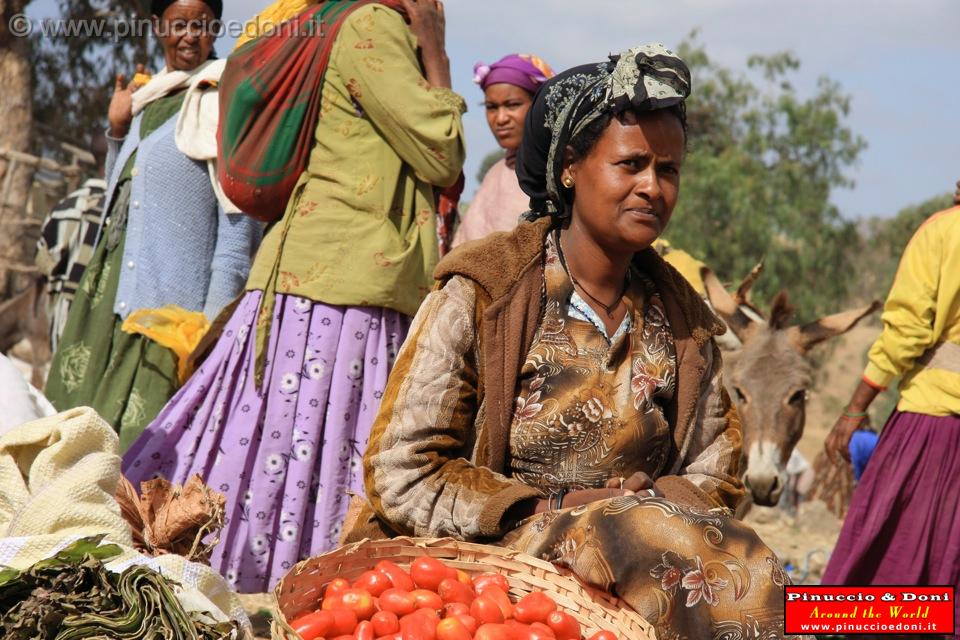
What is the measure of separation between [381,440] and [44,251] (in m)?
4.58

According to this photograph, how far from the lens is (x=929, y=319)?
19.0ft

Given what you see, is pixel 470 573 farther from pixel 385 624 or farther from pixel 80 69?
pixel 80 69

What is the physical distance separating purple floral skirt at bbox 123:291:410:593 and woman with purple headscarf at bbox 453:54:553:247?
1399mm

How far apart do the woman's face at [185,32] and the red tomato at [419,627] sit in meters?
4.12

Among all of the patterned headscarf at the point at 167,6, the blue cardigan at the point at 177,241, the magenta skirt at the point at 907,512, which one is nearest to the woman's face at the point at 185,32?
the patterned headscarf at the point at 167,6

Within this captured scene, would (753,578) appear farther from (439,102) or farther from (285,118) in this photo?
(285,118)

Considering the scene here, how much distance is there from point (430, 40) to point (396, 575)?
8.53 ft

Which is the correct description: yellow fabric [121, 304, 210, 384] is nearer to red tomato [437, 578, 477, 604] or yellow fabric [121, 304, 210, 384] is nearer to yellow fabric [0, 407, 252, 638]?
yellow fabric [0, 407, 252, 638]

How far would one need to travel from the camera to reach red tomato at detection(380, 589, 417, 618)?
8.93 ft

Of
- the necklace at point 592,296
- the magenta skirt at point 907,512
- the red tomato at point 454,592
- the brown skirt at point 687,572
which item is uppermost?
the necklace at point 592,296

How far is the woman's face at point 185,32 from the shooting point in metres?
5.94

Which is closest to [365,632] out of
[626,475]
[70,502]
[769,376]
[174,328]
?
[626,475]

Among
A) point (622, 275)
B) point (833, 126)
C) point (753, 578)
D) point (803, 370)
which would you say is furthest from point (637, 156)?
point (833, 126)

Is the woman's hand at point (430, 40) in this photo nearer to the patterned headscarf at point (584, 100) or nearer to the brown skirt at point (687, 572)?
the patterned headscarf at point (584, 100)
